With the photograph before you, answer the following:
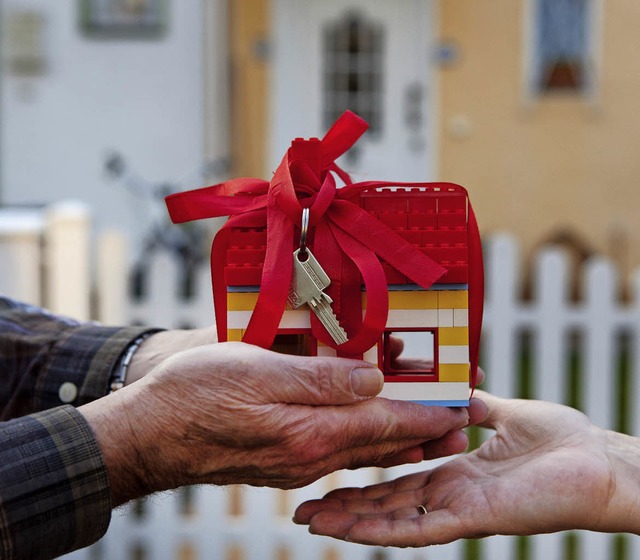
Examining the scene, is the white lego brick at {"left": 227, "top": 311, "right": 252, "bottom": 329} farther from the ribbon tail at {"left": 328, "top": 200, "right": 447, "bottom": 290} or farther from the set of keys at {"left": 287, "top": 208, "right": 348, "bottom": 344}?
the ribbon tail at {"left": 328, "top": 200, "right": 447, "bottom": 290}

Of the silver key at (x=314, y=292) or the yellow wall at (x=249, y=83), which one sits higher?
the yellow wall at (x=249, y=83)

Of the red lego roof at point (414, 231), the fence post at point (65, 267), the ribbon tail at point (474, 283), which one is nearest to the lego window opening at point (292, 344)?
the red lego roof at point (414, 231)

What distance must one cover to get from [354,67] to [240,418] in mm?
6925

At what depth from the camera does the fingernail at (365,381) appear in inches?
50.9

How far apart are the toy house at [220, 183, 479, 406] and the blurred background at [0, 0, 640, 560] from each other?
18.6 feet

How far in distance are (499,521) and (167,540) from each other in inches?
84.9

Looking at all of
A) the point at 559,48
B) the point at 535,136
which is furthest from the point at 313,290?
the point at 559,48

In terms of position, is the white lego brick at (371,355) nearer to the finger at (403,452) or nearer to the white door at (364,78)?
the finger at (403,452)

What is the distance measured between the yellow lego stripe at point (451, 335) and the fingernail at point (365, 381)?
13 centimetres

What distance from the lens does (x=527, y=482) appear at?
57.3 inches

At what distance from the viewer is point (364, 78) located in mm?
7922

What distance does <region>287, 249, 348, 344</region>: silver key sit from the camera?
132 cm

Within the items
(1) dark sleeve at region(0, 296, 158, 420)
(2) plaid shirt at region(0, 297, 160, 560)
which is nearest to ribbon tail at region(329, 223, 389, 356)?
(2) plaid shirt at region(0, 297, 160, 560)

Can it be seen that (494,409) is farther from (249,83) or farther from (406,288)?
(249,83)
